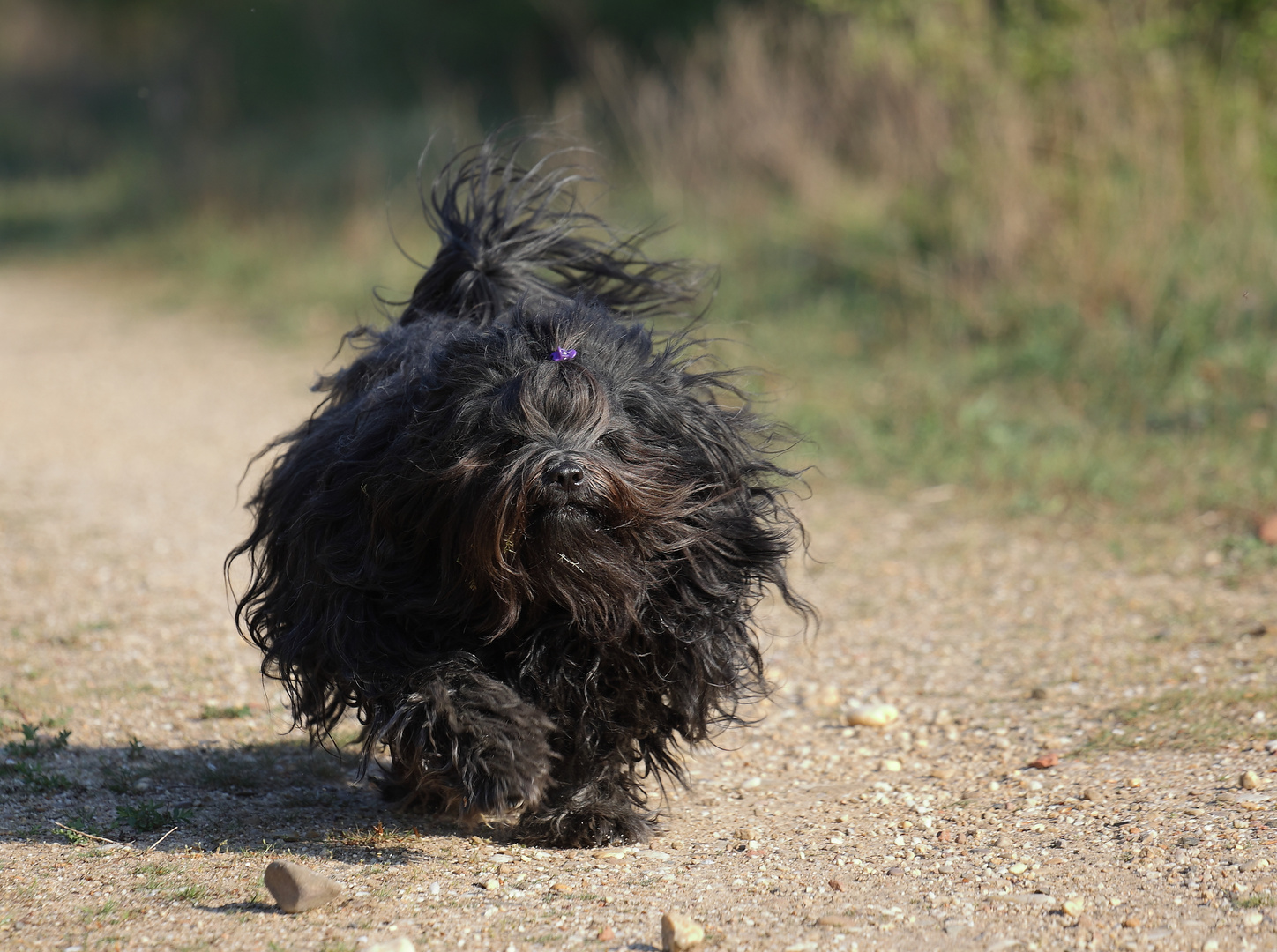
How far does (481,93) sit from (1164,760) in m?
16.8

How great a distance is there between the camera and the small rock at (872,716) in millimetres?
4098

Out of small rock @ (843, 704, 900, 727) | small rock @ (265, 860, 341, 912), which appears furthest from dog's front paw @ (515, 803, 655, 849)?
small rock @ (843, 704, 900, 727)

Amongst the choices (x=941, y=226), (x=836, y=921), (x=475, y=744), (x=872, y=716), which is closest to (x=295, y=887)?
(x=475, y=744)

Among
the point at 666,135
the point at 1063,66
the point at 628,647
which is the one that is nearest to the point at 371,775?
the point at 628,647

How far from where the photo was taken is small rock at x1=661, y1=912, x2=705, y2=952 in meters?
2.52

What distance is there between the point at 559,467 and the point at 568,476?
0.03 meters

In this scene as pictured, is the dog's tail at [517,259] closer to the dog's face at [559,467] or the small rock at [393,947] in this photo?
the dog's face at [559,467]

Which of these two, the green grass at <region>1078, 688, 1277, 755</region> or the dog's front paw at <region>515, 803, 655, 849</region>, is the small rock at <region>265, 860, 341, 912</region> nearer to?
the dog's front paw at <region>515, 803, 655, 849</region>

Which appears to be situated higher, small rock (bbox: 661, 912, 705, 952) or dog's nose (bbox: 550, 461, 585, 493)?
dog's nose (bbox: 550, 461, 585, 493)

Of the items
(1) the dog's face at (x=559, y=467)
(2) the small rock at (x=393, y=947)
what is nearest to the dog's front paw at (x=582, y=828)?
(1) the dog's face at (x=559, y=467)

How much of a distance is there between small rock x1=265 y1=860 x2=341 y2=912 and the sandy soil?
0.03 m

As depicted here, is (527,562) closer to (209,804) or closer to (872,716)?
(209,804)

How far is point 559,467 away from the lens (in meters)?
2.76

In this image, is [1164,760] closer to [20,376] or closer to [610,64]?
[20,376]
